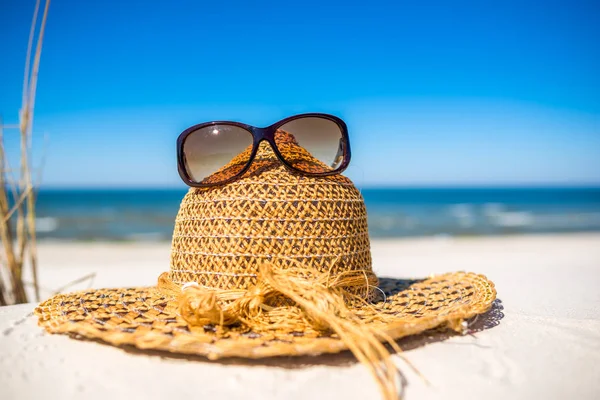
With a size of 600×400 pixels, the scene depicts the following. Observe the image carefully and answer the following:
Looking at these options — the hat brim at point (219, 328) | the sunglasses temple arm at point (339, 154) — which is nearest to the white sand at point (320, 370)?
the hat brim at point (219, 328)

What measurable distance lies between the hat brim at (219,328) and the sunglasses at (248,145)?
21.2 inches

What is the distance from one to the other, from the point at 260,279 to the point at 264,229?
206 millimetres

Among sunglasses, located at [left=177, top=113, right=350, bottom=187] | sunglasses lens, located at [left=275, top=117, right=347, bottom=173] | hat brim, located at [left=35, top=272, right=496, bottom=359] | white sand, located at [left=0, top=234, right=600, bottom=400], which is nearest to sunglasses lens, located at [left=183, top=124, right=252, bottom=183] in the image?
sunglasses, located at [left=177, top=113, right=350, bottom=187]

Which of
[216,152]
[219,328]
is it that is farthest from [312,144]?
[219,328]

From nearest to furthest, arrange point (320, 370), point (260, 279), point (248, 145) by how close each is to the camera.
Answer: point (320, 370)
point (260, 279)
point (248, 145)

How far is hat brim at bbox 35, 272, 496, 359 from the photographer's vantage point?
3.70 feet

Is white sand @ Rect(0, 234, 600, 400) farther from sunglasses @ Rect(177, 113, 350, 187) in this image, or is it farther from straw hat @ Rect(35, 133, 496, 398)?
sunglasses @ Rect(177, 113, 350, 187)

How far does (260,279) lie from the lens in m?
1.36

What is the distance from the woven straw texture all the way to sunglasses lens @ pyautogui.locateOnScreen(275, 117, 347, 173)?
0.05 feet

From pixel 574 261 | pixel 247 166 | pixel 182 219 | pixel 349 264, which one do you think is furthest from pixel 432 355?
pixel 574 261

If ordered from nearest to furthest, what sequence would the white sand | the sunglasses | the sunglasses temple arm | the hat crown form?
the white sand, the hat crown, the sunglasses, the sunglasses temple arm

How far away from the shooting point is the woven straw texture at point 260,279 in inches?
49.3

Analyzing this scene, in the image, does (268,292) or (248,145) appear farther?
(248,145)

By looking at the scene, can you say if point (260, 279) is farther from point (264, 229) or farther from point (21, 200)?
point (21, 200)
